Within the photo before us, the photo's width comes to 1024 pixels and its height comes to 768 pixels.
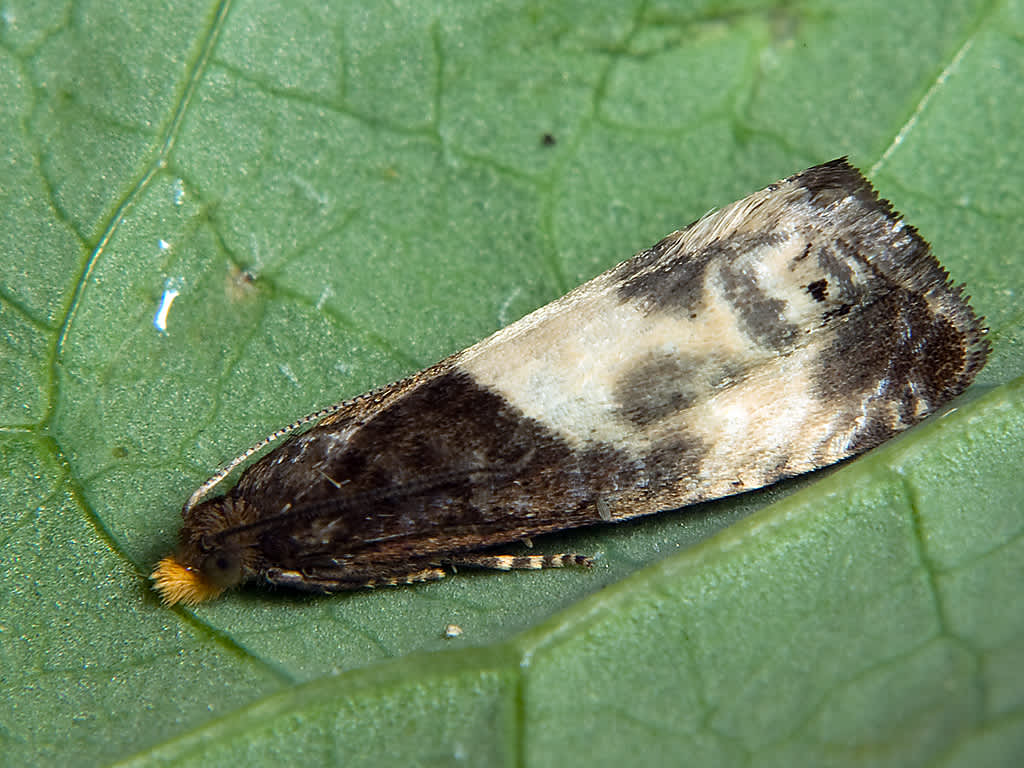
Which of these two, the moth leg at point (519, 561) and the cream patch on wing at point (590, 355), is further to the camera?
the moth leg at point (519, 561)

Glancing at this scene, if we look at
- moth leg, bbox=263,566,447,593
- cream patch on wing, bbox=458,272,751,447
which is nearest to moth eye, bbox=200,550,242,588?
moth leg, bbox=263,566,447,593

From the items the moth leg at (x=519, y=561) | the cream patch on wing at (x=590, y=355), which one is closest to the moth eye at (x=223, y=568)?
the moth leg at (x=519, y=561)

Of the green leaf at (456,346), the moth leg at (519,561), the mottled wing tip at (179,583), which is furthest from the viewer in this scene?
the moth leg at (519,561)

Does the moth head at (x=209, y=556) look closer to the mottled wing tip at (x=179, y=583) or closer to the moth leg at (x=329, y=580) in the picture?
the mottled wing tip at (x=179, y=583)

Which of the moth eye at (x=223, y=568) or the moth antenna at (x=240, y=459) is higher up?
the moth antenna at (x=240, y=459)

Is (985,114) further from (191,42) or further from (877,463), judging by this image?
(191,42)

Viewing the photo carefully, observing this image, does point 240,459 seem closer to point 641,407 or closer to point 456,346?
point 456,346

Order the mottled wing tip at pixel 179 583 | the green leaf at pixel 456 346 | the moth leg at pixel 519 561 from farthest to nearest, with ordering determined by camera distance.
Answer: the moth leg at pixel 519 561 < the mottled wing tip at pixel 179 583 < the green leaf at pixel 456 346

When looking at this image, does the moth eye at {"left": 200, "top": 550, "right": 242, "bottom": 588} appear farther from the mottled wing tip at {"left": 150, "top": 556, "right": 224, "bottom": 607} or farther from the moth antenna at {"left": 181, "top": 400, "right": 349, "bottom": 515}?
the moth antenna at {"left": 181, "top": 400, "right": 349, "bottom": 515}
